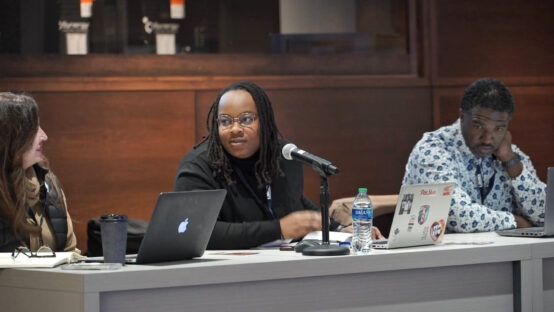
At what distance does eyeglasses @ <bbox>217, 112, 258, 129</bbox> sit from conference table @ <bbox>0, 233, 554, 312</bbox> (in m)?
0.54

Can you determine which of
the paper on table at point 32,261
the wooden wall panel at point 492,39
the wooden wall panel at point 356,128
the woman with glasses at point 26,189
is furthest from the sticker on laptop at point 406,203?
the wooden wall panel at point 492,39

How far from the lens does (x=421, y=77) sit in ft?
15.6

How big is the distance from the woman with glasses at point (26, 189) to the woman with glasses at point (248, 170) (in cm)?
44

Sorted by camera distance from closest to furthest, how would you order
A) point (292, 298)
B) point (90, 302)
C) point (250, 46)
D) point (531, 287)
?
point (90, 302) → point (292, 298) → point (531, 287) → point (250, 46)

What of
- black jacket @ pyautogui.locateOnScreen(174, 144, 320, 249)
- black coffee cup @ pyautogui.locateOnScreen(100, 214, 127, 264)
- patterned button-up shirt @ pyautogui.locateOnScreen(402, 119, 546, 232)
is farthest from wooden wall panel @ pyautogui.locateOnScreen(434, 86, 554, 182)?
black coffee cup @ pyautogui.locateOnScreen(100, 214, 127, 264)

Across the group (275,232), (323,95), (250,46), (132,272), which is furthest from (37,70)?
(132,272)

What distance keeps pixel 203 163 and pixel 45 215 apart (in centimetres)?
58

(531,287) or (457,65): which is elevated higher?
(457,65)

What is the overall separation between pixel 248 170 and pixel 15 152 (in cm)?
83

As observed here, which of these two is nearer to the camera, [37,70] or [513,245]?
[513,245]

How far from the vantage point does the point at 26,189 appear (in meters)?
2.65

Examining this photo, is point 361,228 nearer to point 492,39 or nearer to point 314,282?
point 314,282

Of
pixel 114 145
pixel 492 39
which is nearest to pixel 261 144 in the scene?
pixel 114 145

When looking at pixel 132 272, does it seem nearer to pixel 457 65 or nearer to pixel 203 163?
pixel 203 163
